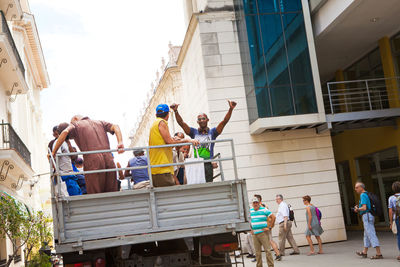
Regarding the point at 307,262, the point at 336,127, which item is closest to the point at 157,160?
the point at 307,262

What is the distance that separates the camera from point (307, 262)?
13.5 m

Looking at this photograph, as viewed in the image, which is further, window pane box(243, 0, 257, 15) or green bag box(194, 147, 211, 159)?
window pane box(243, 0, 257, 15)

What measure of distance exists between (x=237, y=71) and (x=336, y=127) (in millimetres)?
4235

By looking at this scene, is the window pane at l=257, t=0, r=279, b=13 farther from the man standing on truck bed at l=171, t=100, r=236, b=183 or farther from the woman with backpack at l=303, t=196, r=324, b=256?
the man standing on truck bed at l=171, t=100, r=236, b=183

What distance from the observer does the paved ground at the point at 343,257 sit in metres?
12.1

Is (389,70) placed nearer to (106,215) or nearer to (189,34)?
(189,34)

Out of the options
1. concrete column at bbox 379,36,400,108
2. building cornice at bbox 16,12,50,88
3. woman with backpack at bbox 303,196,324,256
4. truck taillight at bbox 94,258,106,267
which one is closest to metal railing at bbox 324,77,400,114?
concrete column at bbox 379,36,400,108

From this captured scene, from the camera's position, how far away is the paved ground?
1215 centimetres

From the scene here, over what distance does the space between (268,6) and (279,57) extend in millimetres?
1945

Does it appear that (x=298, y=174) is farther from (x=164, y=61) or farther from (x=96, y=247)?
(x=164, y=61)

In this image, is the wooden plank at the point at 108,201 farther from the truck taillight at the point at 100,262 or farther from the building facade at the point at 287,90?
the building facade at the point at 287,90

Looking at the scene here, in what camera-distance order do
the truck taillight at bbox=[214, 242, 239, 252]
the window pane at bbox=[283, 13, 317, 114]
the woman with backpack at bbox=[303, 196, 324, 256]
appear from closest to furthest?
the truck taillight at bbox=[214, 242, 239, 252] → the woman with backpack at bbox=[303, 196, 324, 256] → the window pane at bbox=[283, 13, 317, 114]

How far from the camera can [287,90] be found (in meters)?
18.5

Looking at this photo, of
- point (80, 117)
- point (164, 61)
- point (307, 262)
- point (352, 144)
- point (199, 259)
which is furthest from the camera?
point (164, 61)
